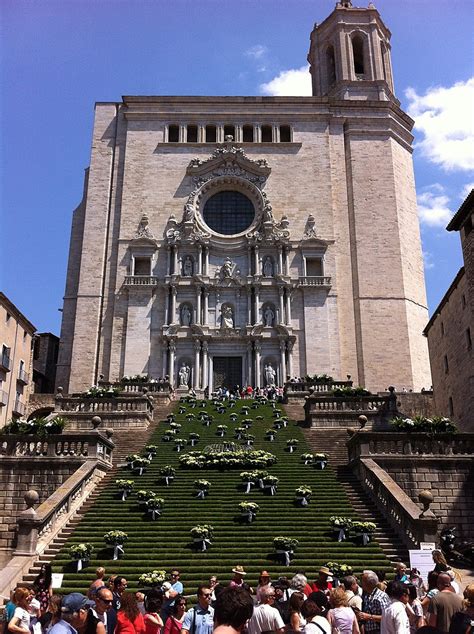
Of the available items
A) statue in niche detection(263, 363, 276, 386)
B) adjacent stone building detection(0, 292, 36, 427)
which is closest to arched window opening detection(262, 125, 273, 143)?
statue in niche detection(263, 363, 276, 386)

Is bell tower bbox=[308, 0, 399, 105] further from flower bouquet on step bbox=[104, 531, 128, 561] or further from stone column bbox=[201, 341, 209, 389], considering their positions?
flower bouquet on step bbox=[104, 531, 128, 561]

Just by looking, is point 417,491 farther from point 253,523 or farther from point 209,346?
point 209,346

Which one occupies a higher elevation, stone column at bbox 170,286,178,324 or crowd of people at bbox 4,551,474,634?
stone column at bbox 170,286,178,324

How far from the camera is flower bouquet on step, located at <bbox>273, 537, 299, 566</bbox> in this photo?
48.2 ft

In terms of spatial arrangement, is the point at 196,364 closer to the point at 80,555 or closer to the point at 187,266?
the point at 187,266

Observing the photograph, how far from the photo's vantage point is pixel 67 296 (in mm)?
47094

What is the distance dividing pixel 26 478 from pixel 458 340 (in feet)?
75.6

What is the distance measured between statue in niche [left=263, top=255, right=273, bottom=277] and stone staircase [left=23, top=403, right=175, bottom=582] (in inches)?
556

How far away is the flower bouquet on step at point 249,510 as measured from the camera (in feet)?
56.1

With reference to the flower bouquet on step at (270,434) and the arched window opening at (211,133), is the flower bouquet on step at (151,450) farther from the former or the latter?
the arched window opening at (211,133)

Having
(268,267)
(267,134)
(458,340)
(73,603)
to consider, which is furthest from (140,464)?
(267,134)

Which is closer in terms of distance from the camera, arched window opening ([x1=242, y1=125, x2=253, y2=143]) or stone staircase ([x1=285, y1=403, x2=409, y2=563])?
stone staircase ([x1=285, y1=403, x2=409, y2=563])

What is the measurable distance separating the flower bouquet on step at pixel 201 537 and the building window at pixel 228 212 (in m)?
34.2

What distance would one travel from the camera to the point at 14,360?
41.0 metres
